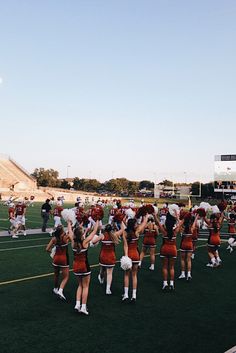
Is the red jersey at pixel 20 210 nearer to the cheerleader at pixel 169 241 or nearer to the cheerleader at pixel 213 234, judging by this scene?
the cheerleader at pixel 213 234

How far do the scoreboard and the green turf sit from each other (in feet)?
188

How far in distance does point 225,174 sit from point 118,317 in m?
62.7

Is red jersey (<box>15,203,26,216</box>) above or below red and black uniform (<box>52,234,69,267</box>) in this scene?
above

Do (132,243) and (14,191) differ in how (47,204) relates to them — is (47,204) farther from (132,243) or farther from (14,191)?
(14,191)

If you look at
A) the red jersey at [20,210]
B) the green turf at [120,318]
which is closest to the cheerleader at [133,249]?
the green turf at [120,318]

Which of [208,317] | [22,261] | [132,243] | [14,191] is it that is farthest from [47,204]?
[14,191]

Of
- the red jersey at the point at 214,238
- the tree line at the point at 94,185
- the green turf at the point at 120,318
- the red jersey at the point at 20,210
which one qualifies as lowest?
the green turf at the point at 120,318

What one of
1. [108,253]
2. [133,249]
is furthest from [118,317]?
[108,253]

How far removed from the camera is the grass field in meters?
5.78

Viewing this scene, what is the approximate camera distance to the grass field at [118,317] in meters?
5.78

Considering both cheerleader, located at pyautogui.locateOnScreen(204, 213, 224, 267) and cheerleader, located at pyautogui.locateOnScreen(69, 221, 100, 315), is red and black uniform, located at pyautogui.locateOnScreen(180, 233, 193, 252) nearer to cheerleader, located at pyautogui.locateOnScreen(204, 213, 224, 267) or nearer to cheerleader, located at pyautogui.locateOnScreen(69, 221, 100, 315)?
cheerleader, located at pyautogui.locateOnScreen(204, 213, 224, 267)

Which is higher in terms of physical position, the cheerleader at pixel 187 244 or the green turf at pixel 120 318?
the cheerleader at pixel 187 244

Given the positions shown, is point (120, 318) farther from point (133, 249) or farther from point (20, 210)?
point (20, 210)

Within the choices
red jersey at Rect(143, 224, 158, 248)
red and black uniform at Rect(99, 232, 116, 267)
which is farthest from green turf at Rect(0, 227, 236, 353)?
red jersey at Rect(143, 224, 158, 248)
